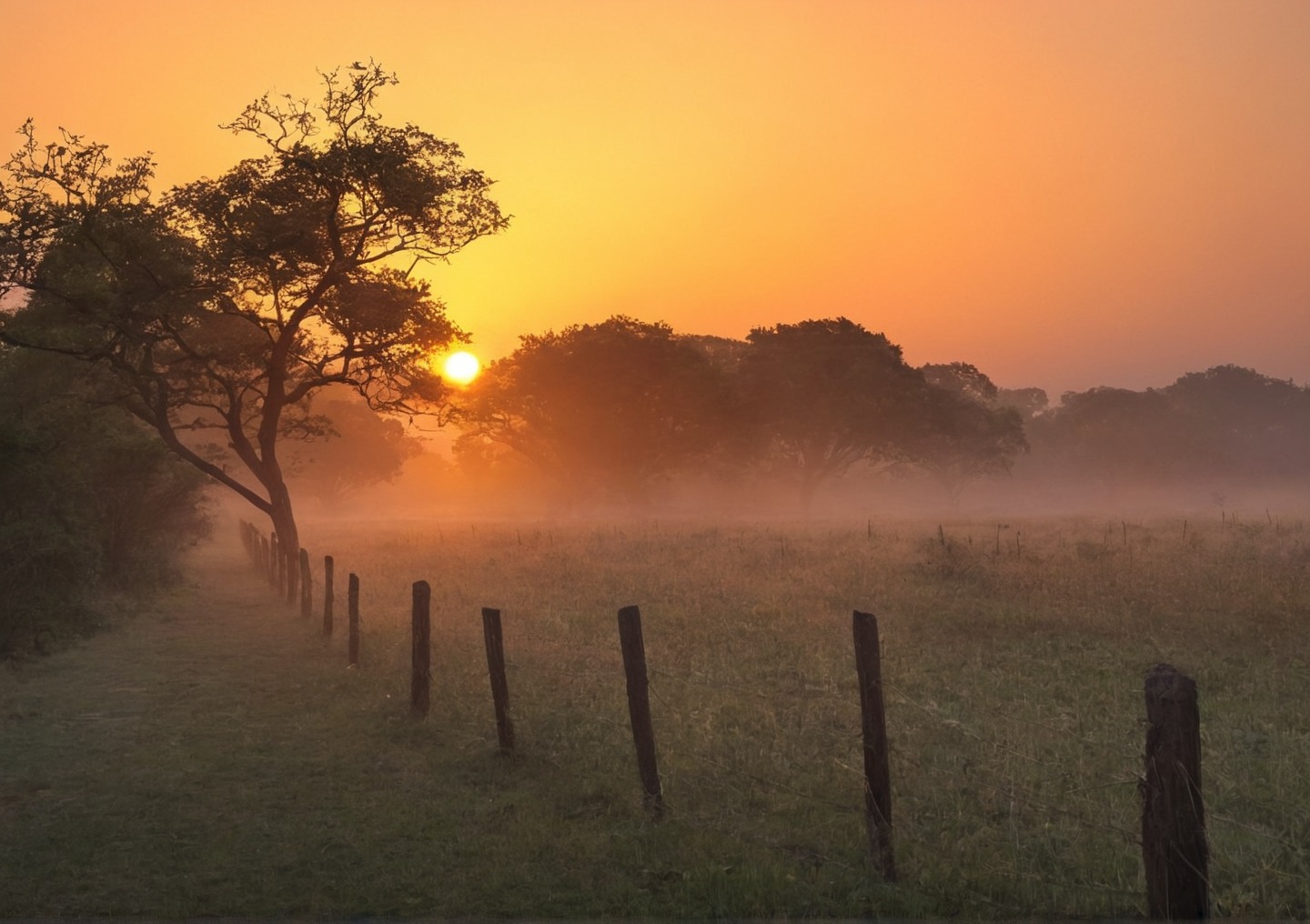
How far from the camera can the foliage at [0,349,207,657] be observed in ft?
57.1

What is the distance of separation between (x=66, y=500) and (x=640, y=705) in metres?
15.8

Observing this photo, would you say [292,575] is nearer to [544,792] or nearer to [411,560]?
[411,560]

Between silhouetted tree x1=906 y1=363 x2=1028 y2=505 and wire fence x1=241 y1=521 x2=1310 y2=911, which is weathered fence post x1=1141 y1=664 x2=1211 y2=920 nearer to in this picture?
wire fence x1=241 y1=521 x2=1310 y2=911

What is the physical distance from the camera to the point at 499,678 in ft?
36.0

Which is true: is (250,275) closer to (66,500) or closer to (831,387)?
(66,500)

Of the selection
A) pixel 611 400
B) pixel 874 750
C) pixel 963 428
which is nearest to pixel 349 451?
pixel 611 400

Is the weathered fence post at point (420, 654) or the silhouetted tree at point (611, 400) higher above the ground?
the silhouetted tree at point (611, 400)

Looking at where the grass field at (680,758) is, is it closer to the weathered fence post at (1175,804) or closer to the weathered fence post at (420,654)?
the weathered fence post at (420,654)

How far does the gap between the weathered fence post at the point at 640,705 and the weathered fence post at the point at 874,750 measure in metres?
2.22

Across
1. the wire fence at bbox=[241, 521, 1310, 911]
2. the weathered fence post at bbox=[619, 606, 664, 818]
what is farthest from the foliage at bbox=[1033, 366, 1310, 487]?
the weathered fence post at bbox=[619, 606, 664, 818]

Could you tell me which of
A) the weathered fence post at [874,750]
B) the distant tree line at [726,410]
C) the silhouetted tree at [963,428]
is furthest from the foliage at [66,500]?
the silhouetted tree at [963,428]

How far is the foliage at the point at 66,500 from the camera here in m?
17.4

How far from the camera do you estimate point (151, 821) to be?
29.4ft

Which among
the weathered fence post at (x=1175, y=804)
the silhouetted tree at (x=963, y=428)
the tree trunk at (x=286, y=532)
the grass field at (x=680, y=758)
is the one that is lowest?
the grass field at (x=680, y=758)
